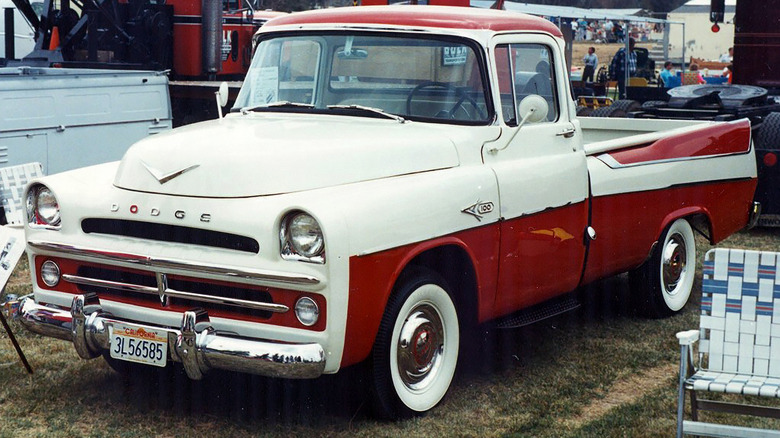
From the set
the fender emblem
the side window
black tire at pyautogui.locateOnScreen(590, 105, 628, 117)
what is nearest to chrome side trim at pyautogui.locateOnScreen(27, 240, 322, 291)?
the fender emblem

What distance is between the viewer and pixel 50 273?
510 centimetres

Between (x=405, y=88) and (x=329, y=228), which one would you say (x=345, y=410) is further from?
(x=405, y=88)

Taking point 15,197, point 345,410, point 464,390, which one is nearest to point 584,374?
point 464,390

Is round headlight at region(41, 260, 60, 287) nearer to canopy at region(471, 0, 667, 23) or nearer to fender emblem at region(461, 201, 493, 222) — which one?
fender emblem at region(461, 201, 493, 222)

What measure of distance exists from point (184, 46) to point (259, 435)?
1047 centimetres

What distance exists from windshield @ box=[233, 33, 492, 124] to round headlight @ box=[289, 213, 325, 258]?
1.33 m

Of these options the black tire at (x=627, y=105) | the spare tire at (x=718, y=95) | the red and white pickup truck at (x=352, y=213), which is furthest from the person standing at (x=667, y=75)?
the red and white pickup truck at (x=352, y=213)

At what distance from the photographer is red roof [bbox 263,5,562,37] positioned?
565 centimetres

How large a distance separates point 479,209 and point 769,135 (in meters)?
6.20

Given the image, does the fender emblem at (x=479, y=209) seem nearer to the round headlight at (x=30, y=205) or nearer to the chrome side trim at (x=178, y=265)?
the chrome side trim at (x=178, y=265)

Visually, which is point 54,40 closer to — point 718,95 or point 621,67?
point 718,95

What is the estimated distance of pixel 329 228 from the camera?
4324 millimetres

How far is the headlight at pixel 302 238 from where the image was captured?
4.39 m

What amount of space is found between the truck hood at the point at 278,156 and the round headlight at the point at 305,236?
276mm
